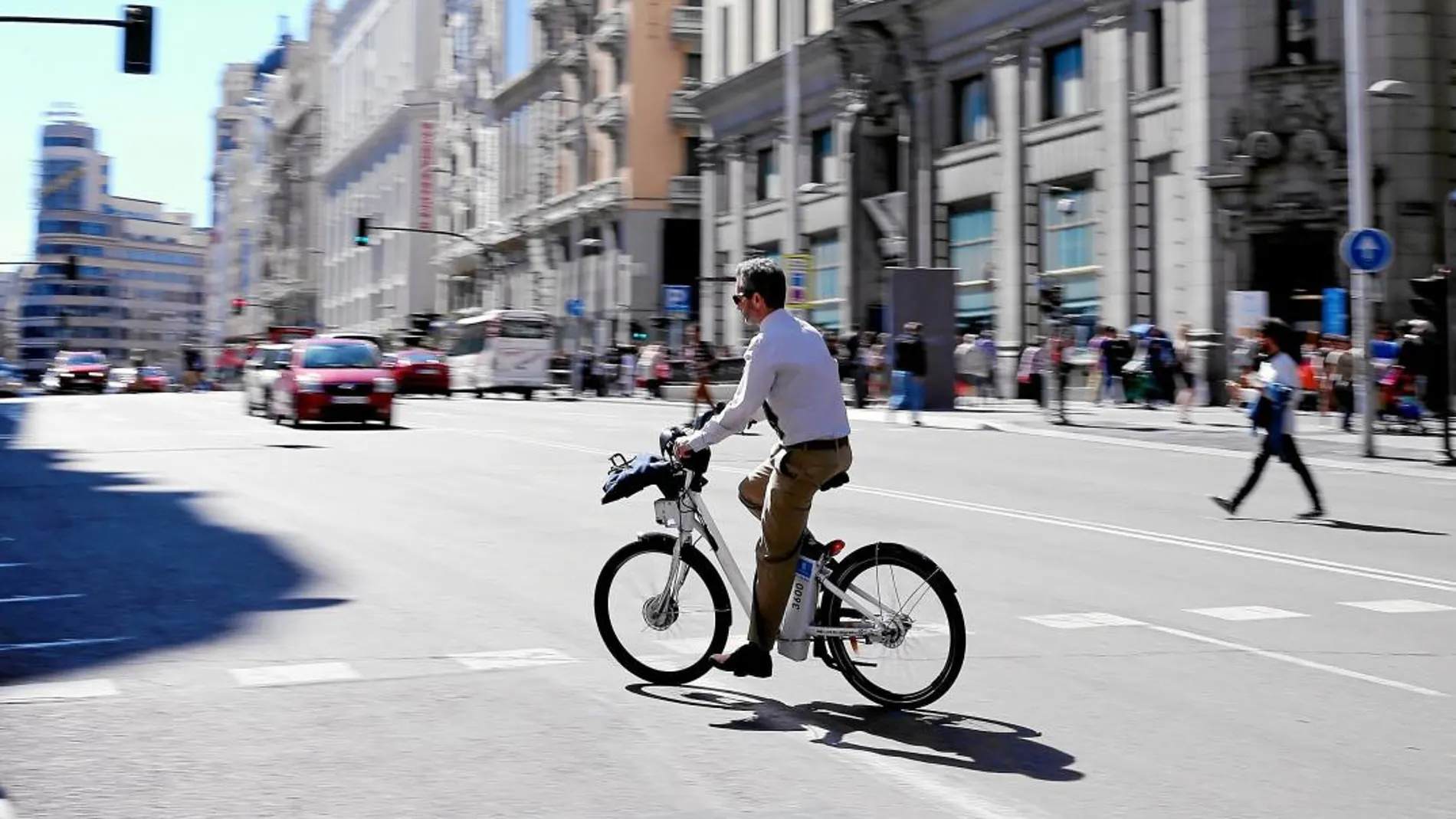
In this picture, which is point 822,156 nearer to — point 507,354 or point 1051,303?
point 507,354

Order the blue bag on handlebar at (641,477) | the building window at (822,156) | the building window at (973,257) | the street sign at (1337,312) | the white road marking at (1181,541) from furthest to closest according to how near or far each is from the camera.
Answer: the building window at (822,156)
the building window at (973,257)
the street sign at (1337,312)
the white road marking at (1181,541)
the blue bag on handlebar at (641,477)

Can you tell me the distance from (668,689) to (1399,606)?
15.3 feet

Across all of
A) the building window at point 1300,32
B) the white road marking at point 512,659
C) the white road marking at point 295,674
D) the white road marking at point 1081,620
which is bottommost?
the white road marking at point 295,674

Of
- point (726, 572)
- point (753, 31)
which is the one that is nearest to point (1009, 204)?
point (753, 31)

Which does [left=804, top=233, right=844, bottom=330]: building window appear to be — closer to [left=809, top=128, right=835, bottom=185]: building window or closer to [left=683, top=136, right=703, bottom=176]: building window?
[left=809, top=128, right=835, bottom=185]: building window

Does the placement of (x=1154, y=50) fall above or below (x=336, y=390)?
above

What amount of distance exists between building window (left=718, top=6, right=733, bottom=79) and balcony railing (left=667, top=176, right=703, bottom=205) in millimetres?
8990

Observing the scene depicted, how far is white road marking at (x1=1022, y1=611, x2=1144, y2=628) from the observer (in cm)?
919

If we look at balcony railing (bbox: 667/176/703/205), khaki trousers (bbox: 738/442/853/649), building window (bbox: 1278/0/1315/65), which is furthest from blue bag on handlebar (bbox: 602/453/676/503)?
balcony railing (bbox: 667/176/703/205)

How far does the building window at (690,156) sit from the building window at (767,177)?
469 inches

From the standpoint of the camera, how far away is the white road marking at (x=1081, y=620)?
9.19 metres

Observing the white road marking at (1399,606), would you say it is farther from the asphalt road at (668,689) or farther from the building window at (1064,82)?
the building window at (1064,82)

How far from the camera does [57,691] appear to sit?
294 inches

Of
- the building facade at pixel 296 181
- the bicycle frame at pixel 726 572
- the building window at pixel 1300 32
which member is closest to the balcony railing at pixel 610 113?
the building window at pixel 1300 32
